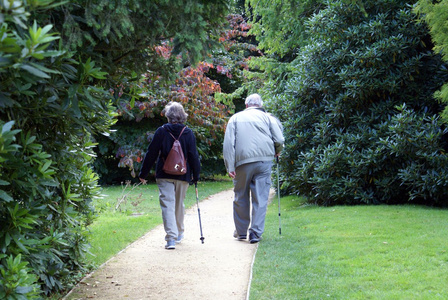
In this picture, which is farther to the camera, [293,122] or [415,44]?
[293,122]

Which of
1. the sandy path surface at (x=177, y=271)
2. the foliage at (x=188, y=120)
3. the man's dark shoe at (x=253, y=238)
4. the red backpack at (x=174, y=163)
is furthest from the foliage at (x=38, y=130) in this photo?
the foliage at (x=188, y=120)

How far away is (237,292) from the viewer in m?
5.79

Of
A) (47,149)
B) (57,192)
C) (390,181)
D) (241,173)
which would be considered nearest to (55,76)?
(47,149)

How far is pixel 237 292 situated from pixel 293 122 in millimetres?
7416

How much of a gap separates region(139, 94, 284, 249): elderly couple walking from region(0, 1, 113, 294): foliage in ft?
7.38

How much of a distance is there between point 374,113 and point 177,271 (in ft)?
21.6

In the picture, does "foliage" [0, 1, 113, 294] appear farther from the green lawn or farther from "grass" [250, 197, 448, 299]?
"grass" [250, 197, 448, 299]

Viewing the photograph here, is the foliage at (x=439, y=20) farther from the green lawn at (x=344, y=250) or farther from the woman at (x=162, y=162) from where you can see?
the woman at (x=162, y=162)

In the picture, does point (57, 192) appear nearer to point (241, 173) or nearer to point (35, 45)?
point (35, 45)

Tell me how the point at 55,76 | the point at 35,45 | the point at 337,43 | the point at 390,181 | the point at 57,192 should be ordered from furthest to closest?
the point at 337,43
the point at 390,181
the point at 57,192
the point at 55,76
the point at 35,45

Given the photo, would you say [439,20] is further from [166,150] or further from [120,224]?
[120,224]

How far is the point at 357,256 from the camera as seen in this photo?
6.95 meters

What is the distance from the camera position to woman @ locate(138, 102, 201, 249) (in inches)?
322

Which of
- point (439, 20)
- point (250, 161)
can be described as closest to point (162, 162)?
point (250, 161)
